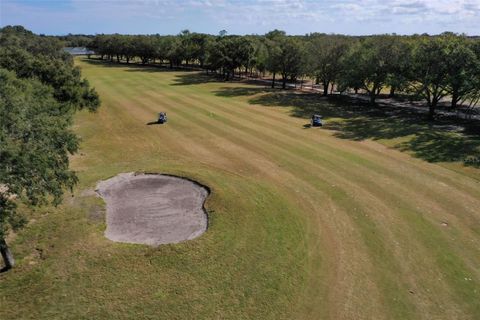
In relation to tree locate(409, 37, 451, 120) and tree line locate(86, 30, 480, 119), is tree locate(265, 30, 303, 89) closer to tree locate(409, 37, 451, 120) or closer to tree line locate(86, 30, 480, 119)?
tree line locate(86, 30, 480, 119)

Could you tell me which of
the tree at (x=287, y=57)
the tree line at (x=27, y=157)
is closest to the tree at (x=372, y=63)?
the tree at (x=287, y=57)

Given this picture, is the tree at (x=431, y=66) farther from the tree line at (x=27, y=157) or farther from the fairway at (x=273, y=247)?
the tree line at (x=27, y=157)

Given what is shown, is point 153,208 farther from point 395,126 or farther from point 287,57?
point 287,57


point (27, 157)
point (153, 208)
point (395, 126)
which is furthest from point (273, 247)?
point (395, 126)

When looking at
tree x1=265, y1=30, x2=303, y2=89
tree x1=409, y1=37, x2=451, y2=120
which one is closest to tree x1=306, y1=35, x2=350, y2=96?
tree x1=265, y1=30, x2=303, y2=89

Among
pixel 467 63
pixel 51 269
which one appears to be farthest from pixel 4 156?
pixel 467 63

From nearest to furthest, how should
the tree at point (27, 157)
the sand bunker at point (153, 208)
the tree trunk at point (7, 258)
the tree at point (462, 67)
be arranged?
the tree at point (27, 157)
the tree trunk at point (7, 258)
the sand bunker at point (153, 208)
the tree at point (462, 67)

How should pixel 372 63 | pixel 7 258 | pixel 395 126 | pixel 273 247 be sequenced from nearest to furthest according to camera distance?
pixel 7 258 → pixel 273 247 → pixel 395 126 → pixel 372 63

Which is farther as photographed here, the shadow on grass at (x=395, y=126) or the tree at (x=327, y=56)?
the tree at (x=327, y=56)

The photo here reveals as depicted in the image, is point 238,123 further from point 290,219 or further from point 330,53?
point 330,53
